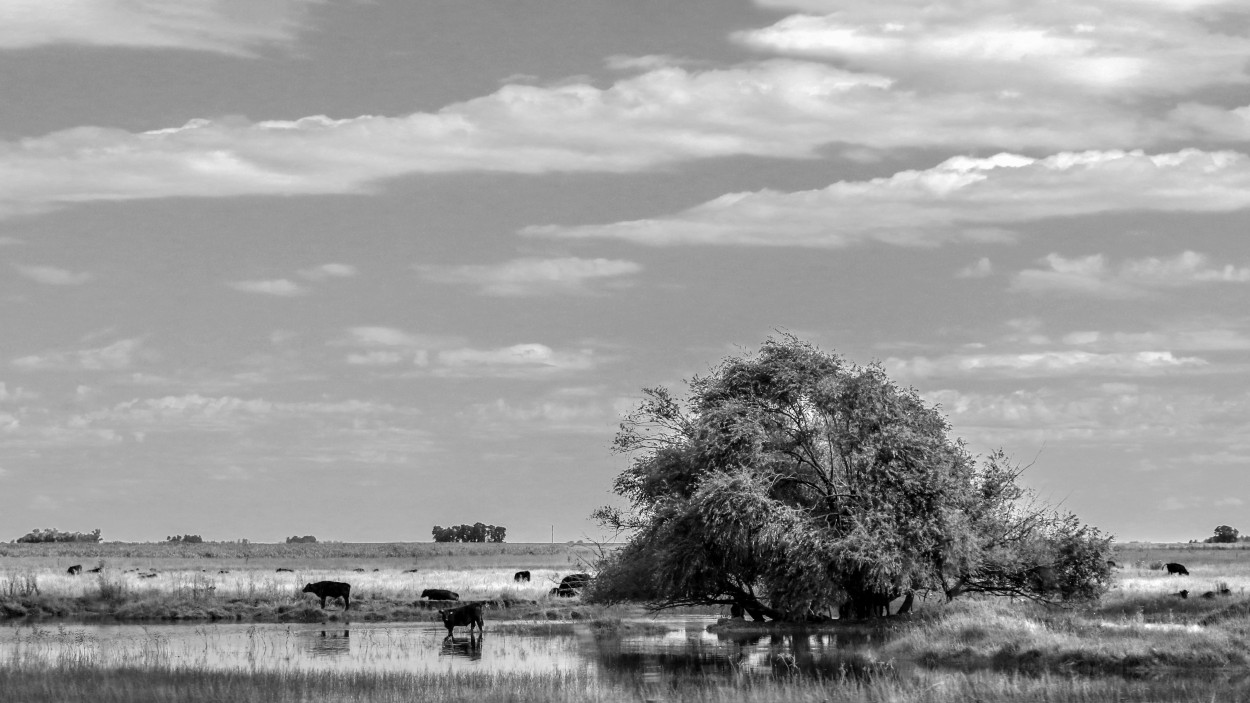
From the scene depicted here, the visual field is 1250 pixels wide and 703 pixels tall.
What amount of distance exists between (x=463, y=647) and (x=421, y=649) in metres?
1.35

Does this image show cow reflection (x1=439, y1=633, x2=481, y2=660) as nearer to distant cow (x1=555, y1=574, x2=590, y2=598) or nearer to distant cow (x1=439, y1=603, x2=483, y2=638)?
distant cow (x1=439, y1=603, x2=483, y2=638)

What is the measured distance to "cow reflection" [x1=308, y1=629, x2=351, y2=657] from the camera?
38062mm

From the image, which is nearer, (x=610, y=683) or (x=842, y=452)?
(x=610, y=683)

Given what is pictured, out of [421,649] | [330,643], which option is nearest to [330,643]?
[330,643]

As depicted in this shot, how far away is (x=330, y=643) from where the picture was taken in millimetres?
41406

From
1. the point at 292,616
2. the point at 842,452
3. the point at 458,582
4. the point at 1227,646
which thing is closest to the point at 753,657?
the point at 842,452

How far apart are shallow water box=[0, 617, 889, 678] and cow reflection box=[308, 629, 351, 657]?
0.10 feet

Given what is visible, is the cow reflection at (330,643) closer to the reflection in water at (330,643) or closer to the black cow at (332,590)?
the reflection in water at (330,643)

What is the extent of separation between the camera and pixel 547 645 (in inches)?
1631

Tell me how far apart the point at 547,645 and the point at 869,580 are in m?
10.3

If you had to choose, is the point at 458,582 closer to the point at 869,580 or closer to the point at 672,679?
the point at 869,580

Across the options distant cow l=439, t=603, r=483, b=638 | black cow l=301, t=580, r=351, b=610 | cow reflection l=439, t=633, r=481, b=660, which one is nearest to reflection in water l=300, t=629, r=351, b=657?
cow reflection l=439, t=633, r=481, b=660

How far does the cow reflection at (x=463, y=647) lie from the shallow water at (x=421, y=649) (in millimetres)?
30

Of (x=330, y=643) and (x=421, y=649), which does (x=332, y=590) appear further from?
(x=421, y=649)
